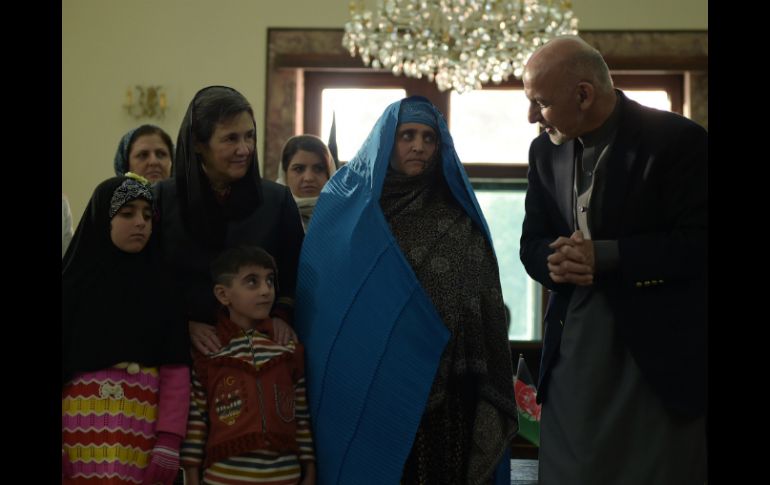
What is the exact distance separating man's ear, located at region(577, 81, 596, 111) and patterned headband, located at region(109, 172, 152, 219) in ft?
3.77

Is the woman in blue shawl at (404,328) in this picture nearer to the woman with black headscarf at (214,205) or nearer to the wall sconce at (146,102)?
the woman with black headscarf at (214,205)

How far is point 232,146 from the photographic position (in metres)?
2.59

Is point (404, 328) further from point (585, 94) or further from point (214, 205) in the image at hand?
point (585, 94)

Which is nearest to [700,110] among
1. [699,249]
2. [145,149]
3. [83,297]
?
[145,149]

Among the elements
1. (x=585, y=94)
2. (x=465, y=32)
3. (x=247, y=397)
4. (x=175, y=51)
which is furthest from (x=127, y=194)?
(x=175, y=51)

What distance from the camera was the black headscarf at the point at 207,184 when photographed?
258 cm

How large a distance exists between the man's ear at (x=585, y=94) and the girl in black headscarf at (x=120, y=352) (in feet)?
3.77

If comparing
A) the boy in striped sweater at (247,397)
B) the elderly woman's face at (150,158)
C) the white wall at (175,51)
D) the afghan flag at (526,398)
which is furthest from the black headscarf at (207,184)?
the white wall at (175,51)

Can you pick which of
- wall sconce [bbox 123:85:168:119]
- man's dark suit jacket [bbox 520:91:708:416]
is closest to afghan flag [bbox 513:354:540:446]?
man's dark suit jacket [bbox 520:91:708:416]

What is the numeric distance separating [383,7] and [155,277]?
3.16 meters

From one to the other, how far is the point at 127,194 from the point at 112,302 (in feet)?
0.94

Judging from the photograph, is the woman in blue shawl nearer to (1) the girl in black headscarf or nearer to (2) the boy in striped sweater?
(2) the boy in striped sweater

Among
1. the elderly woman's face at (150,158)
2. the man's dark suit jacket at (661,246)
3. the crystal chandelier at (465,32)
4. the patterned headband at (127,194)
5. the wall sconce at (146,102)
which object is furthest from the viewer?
the wall sconce at (146,102)

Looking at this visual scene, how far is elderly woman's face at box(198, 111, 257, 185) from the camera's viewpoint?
8.50 ft
